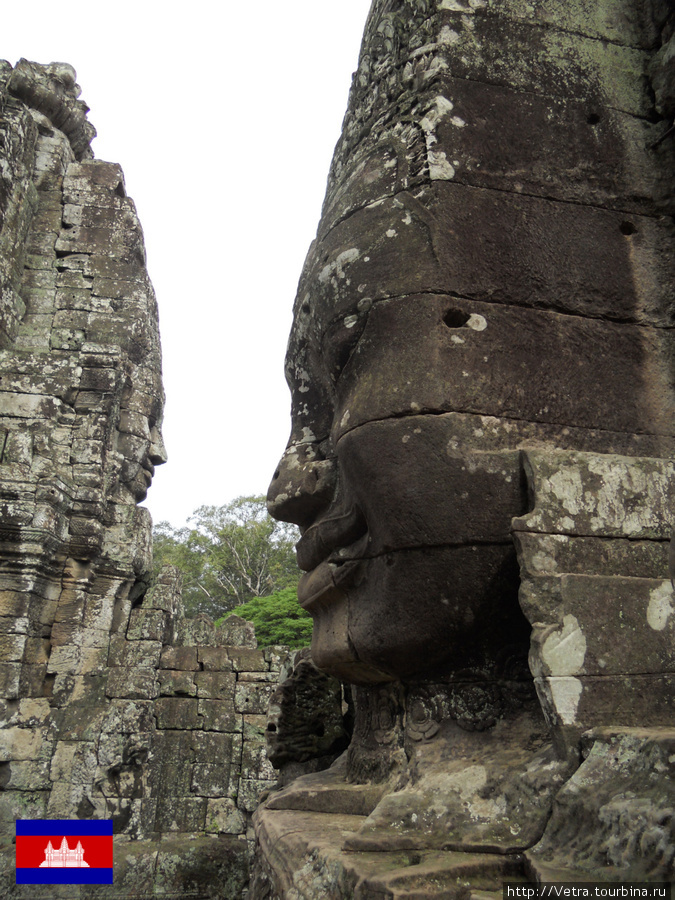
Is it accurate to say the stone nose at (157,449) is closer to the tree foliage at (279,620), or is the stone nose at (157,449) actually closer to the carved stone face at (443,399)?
the carved stone face at (443,399)

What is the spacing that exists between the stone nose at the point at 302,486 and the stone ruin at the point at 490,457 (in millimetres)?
10

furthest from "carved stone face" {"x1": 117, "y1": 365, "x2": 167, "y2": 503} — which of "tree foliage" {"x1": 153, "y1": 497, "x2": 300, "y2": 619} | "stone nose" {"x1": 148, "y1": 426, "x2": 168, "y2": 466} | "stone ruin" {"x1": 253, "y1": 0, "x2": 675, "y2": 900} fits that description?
"tree foliage" {"x1": 153, "y1": 497, "x2": 300, "y2": 619}

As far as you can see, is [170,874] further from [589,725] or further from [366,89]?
[366,89]

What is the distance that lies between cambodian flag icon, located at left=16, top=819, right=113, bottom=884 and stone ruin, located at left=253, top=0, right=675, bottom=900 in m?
3.70

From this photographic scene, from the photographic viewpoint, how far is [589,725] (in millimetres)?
1723

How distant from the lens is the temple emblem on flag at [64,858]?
18.0 feet

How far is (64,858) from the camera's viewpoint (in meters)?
5.55

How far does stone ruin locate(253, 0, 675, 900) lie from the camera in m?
1.73

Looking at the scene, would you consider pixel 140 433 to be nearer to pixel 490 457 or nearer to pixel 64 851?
pixel 64 851

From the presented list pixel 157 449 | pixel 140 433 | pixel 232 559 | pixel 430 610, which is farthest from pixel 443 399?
pixel 232 559

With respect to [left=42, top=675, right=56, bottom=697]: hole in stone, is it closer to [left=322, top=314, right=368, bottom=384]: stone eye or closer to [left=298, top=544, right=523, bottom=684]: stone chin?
[left=298, top=544, right=523, bottom=684]: stone chin

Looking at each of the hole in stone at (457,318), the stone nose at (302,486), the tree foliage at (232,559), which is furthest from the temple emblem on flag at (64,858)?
the tree foliage at (232,559)

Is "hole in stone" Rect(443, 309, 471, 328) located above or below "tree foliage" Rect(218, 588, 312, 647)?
above

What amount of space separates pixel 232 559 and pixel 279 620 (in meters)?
8.13
